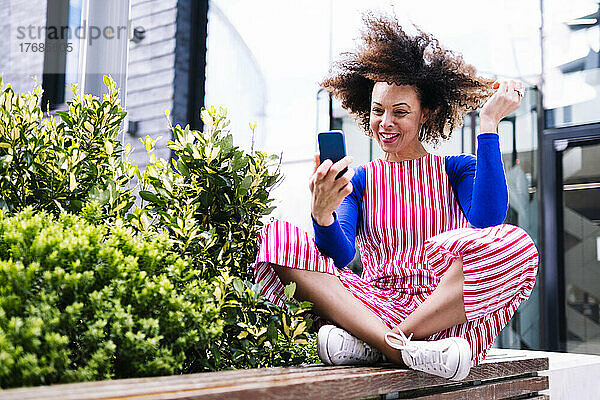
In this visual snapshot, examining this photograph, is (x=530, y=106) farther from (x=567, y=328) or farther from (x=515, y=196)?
(x=567, y=328)

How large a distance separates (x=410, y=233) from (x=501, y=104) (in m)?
0.39

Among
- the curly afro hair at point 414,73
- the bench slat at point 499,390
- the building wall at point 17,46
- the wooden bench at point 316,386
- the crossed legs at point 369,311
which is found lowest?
the bench slat at point 499,390

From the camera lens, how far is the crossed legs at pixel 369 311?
1.34 metres

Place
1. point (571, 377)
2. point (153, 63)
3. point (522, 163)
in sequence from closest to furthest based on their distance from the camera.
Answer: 1. point (571, 377)
2. point (522, 163)
3. point (153, 63)

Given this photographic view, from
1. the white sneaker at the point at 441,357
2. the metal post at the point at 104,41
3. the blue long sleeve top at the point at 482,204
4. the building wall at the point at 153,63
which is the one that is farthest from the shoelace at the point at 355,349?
the building wall at the point at 153,63

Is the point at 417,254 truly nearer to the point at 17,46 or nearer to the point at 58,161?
the point at 58,161

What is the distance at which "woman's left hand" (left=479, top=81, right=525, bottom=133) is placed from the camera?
151 centimetres

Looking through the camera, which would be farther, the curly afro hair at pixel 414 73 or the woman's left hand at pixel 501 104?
the curly afro hair at pixel 414 73

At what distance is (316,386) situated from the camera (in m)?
0.98

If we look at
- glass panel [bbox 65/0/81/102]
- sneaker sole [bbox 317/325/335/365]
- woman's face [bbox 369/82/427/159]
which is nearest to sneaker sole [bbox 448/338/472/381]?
sneaker sole [bbox 317/325/335/365]

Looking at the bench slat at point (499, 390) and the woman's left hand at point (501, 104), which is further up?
the woman's left hand at point (501, 104)

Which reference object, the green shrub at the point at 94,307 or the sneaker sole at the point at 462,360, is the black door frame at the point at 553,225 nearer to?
the sneaker sole at the point at 462,360

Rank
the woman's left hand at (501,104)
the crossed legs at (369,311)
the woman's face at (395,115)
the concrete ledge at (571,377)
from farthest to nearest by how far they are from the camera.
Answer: the concrete ledge at (571,377) → the woman's face at (395,115) → the woman's left hand at (501,104) → the crossed legs at (369,311)

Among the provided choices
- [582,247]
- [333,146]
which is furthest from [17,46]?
[582,247]
